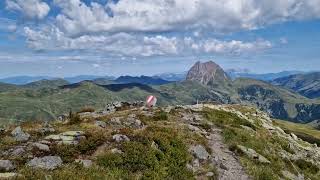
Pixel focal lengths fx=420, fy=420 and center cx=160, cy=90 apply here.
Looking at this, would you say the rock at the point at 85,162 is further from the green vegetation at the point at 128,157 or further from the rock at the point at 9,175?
the rock at the point at 9,175

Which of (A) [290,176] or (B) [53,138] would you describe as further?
(A) [290,176]

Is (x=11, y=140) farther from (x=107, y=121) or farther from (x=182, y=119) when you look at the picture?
(x=182, y=119)

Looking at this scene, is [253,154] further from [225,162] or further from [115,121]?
[115,121]

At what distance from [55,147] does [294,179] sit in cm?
1539

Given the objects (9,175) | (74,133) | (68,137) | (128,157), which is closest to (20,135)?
(68,137)

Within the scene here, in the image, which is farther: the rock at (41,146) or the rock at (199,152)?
the rock at (199,152)

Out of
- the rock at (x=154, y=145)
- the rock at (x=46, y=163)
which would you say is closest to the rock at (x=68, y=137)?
the rock at (x=46, y=163)

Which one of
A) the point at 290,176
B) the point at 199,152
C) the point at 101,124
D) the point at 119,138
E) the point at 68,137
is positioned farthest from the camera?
the point at 101,124

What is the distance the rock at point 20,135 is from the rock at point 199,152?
10.0 metres

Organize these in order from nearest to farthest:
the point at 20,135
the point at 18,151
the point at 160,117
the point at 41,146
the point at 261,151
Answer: the point at 18,151 < the point at 41,146 < the point at 20,135 < the point at 261,151 < the point at 160,117

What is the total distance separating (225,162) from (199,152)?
177 centimetres

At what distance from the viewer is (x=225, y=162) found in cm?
2664

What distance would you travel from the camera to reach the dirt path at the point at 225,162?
24.7 metres

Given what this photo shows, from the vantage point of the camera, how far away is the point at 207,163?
84.7ft
